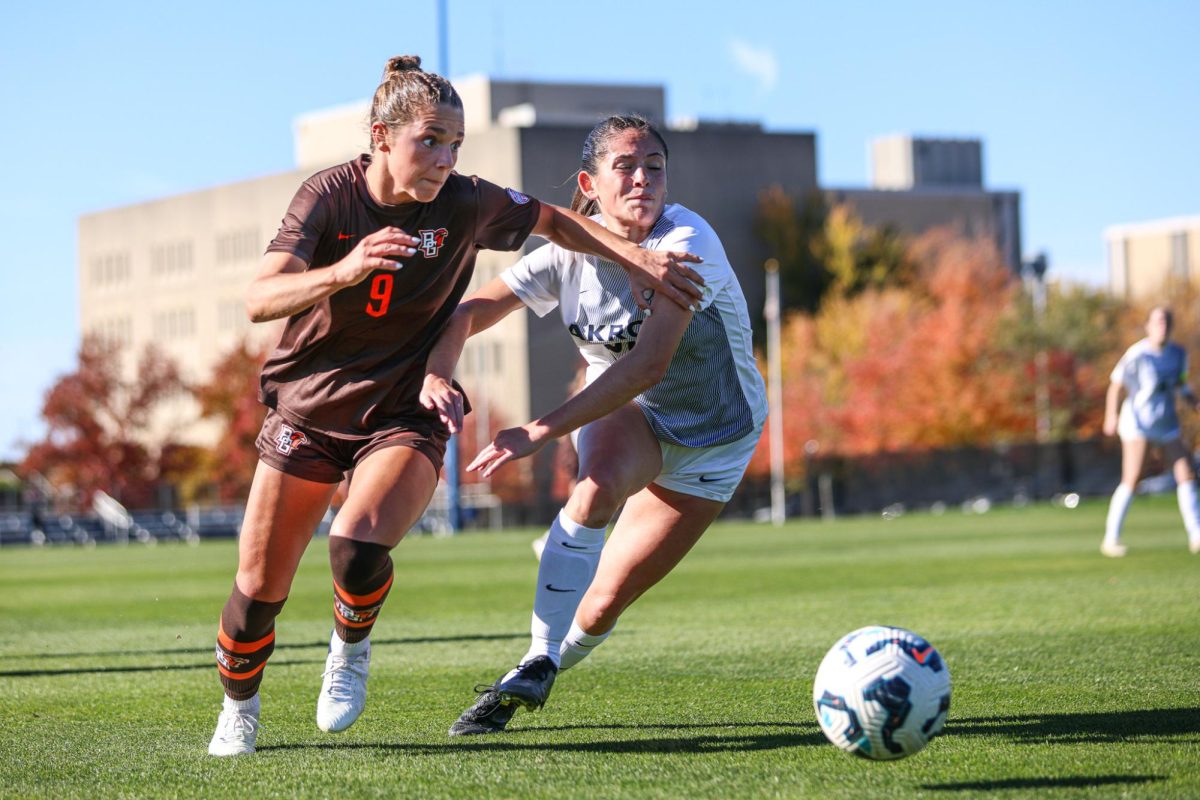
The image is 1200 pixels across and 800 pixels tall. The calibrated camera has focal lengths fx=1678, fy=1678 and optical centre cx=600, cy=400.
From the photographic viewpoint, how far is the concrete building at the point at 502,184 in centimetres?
7306

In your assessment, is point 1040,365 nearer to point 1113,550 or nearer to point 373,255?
point 1113,550

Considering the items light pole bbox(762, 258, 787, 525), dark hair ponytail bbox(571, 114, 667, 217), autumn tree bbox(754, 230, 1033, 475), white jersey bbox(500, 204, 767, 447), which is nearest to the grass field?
white jersey bbox(500, 204, 767, 447)

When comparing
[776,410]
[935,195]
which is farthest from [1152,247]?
[776,410]

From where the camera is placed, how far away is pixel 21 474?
205 feet

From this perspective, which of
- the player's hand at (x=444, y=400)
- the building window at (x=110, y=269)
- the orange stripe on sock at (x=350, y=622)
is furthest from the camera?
the building window at (x=110, y=269)

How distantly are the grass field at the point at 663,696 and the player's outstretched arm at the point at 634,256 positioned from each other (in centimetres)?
161

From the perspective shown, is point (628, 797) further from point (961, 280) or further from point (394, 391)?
point (961, 280)

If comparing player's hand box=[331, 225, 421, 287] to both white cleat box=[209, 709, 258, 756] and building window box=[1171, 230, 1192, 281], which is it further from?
building window box=[1171, 230, 1192, 281]

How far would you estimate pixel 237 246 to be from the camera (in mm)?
86062

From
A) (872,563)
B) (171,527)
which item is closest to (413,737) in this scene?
(872,563)

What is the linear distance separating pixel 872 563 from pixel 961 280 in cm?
4200

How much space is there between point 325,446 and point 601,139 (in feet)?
5.22

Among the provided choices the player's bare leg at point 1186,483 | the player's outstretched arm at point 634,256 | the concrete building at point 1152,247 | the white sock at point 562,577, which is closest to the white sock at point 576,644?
the white sock at point 562,577

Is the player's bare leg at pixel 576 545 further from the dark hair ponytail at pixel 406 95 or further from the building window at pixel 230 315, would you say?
the building window at pixel 230 315
